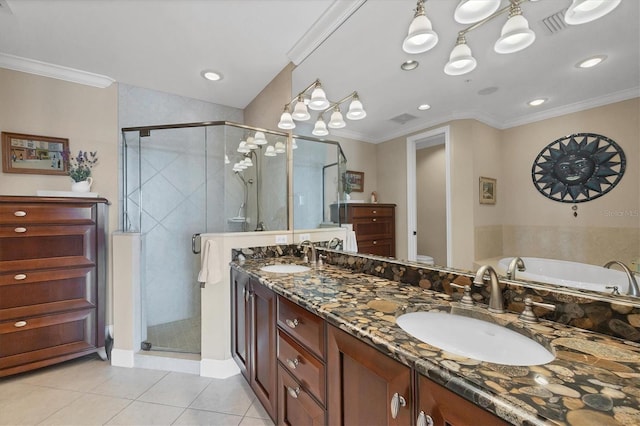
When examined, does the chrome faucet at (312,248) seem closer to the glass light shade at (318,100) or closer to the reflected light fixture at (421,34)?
the glass light shade at (318,100)

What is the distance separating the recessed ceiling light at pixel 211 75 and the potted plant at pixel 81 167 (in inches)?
50.5

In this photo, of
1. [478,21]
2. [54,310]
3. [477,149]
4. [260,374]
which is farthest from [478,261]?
[54,310]

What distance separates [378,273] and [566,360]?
34.8 inches

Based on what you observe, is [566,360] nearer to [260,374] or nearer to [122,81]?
[260,374]

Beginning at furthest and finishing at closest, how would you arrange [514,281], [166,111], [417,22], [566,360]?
[166,111] → [417,22] → [514,281] → [566,360]

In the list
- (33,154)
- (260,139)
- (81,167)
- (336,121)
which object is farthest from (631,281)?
(33,154)

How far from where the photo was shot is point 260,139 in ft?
8.27

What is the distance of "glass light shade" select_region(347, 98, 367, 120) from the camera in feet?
4.72

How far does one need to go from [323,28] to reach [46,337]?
303 centimetres

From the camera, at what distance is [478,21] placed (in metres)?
0.97

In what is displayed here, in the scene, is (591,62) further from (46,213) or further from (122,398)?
(46,213)

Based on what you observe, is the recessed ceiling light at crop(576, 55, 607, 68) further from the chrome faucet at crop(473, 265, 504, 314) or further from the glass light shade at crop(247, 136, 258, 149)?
the glass light shade at crop(247, 136, 258, 149)

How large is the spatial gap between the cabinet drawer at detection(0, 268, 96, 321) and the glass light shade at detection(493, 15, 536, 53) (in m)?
2.97

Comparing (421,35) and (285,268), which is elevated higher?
(421,35)
